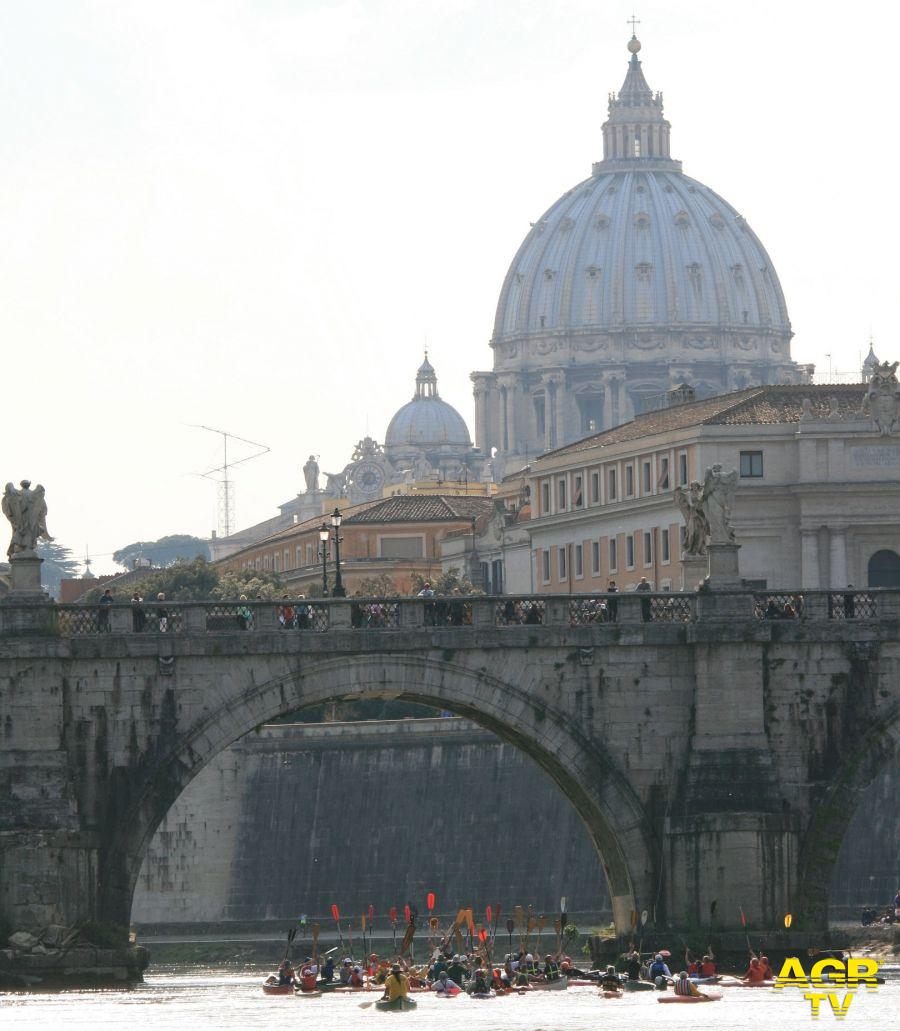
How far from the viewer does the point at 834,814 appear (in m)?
90.9

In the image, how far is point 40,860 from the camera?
88250mm

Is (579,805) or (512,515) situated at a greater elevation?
(512,515)

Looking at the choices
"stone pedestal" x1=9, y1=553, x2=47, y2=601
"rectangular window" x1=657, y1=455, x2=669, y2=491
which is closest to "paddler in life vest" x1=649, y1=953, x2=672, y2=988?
"stone pedestal" x1=9, y1=553, x2=47, y2=601

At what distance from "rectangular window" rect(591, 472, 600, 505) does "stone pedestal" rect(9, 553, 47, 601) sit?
7987cm

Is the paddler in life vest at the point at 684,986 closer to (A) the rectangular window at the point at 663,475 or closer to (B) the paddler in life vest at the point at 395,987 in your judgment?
(B) the paddler in life vest at the point at 395,987

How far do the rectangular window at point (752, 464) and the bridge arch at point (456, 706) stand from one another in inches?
A: 2470

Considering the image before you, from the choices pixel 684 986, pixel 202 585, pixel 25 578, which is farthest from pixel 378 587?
pixel 684 986

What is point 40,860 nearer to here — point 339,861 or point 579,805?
point 579,805

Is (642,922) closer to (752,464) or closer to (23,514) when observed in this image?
(23,514)

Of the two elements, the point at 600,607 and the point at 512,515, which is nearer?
the point at 600,607

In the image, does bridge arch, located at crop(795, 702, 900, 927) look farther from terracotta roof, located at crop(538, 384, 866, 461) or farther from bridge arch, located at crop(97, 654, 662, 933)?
terracotta roof, located at crop(538, 384, 866, 461)

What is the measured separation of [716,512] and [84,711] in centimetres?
1544

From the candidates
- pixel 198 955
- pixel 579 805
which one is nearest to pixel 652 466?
pixel 198 955

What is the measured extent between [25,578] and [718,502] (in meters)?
16.3
